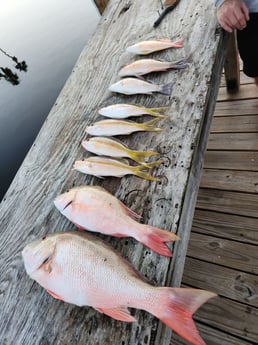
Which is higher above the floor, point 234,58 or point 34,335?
point 34,335

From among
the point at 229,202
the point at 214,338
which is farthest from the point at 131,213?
the point at 229,202

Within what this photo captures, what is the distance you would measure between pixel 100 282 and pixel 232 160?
166cm

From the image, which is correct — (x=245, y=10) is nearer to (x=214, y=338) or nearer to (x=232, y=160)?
(x=232, y=160)

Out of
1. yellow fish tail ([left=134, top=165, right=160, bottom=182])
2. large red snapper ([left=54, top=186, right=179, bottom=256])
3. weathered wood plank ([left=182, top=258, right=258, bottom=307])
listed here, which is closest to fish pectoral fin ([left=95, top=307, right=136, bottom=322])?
large red snapper ([left=54, top=186, right=179, bottom=256])

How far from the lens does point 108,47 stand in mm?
2148

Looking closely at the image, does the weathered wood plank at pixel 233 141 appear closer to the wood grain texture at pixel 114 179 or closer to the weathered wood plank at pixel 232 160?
the weathered wood plank at pixel 232 160

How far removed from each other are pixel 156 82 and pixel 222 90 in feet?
4.62

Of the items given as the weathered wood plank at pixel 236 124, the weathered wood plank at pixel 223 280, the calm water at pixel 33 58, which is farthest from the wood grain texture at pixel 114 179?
the calm water at pixel 33 58

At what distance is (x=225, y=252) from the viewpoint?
1.90 meters

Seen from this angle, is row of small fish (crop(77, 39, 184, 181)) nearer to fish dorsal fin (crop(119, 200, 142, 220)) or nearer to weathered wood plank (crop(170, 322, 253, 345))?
fish dorsal fin (crop(119, 200, 142, 220))

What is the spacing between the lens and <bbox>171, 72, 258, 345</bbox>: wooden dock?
1.64 metres

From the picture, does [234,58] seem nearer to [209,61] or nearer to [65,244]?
[209,61]

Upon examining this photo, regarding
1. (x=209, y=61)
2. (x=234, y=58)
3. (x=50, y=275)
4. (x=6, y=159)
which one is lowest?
(x=6, y=159)

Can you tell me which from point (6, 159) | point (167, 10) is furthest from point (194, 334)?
point (6, 159)
